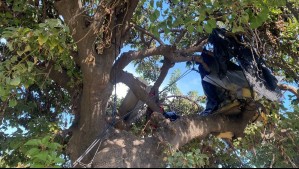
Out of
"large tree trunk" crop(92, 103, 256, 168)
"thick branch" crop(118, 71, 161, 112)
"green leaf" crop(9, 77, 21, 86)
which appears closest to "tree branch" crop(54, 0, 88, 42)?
"green leaf" crop(9, 77, 21, 86)

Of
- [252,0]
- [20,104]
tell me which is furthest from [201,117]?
[20,104]

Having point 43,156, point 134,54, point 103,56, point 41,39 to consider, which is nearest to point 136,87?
point 134,54

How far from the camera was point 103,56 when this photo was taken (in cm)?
425

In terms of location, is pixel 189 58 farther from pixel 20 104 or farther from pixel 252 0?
pixel 20 104

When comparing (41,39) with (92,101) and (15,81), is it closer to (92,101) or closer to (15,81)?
(15,81)

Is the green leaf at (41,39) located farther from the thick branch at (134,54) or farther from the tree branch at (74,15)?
the thick branch at (134,54)

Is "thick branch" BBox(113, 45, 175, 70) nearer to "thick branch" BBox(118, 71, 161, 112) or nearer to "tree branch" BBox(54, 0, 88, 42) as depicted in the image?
"thick branch" BBox(118, 71, 161, 112)

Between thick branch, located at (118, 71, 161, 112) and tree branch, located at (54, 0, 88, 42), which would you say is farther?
thick branch, located at (118, 71, 161, 112)

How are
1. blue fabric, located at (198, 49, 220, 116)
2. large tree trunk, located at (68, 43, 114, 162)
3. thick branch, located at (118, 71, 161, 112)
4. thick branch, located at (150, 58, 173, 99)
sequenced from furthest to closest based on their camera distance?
thick branch, located at (150, 58, 173, 99), thick branch, located at (118, 71, 161, 112), blue fabric, located at (198, 49, 220, 116), large tree trunk, located at (68, 43, 114, 162)

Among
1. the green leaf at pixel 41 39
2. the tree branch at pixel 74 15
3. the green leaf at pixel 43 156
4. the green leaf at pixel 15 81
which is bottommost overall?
the green leaf at pixel 43 156

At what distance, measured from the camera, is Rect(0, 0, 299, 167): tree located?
3.63 metres

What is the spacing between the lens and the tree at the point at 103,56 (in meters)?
3.63

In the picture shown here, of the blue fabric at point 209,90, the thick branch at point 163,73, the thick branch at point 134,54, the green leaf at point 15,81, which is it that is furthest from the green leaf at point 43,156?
the thick branch at point 163,73

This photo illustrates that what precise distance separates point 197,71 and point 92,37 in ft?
5.36
